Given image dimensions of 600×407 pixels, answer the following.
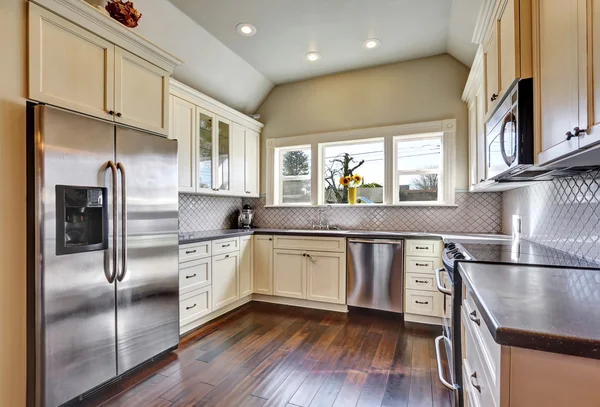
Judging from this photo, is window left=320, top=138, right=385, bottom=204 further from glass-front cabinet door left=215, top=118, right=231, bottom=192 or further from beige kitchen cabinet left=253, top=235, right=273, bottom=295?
glass-front cabinet door left=215, top=118, right=231, bottom=192

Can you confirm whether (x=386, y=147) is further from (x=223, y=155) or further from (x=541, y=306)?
(x=541, y=306)

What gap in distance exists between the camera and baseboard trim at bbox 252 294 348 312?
348 cm

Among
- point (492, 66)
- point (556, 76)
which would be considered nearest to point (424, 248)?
point (492, 66)

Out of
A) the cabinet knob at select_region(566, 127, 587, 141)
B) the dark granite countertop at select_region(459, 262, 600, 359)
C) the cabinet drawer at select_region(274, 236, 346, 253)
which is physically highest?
the cabinet knob at select_region(566, 127, 587, 141)

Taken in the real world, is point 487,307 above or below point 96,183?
below

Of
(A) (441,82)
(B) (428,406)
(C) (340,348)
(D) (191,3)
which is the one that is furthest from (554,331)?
(A) (441,82)

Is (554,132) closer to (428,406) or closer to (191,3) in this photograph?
(428,406)

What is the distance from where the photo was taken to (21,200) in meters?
1.63

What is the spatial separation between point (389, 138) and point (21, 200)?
137 inches

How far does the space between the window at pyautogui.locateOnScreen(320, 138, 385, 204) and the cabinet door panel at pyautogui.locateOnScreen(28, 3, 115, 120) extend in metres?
2.69

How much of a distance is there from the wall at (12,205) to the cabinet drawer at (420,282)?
3024 mm

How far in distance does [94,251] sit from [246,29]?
2.49 m

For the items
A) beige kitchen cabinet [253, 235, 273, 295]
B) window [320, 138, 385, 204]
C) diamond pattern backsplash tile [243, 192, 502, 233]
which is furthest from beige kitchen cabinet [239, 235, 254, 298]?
window [320, 138, 385, 204]

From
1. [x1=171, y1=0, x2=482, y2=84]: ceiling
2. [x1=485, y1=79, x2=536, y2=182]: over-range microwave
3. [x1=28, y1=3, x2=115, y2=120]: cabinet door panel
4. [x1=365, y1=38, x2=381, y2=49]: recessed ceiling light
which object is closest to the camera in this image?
[x1=485, y1=79, x2=536, y2=182]: over-range microwave
